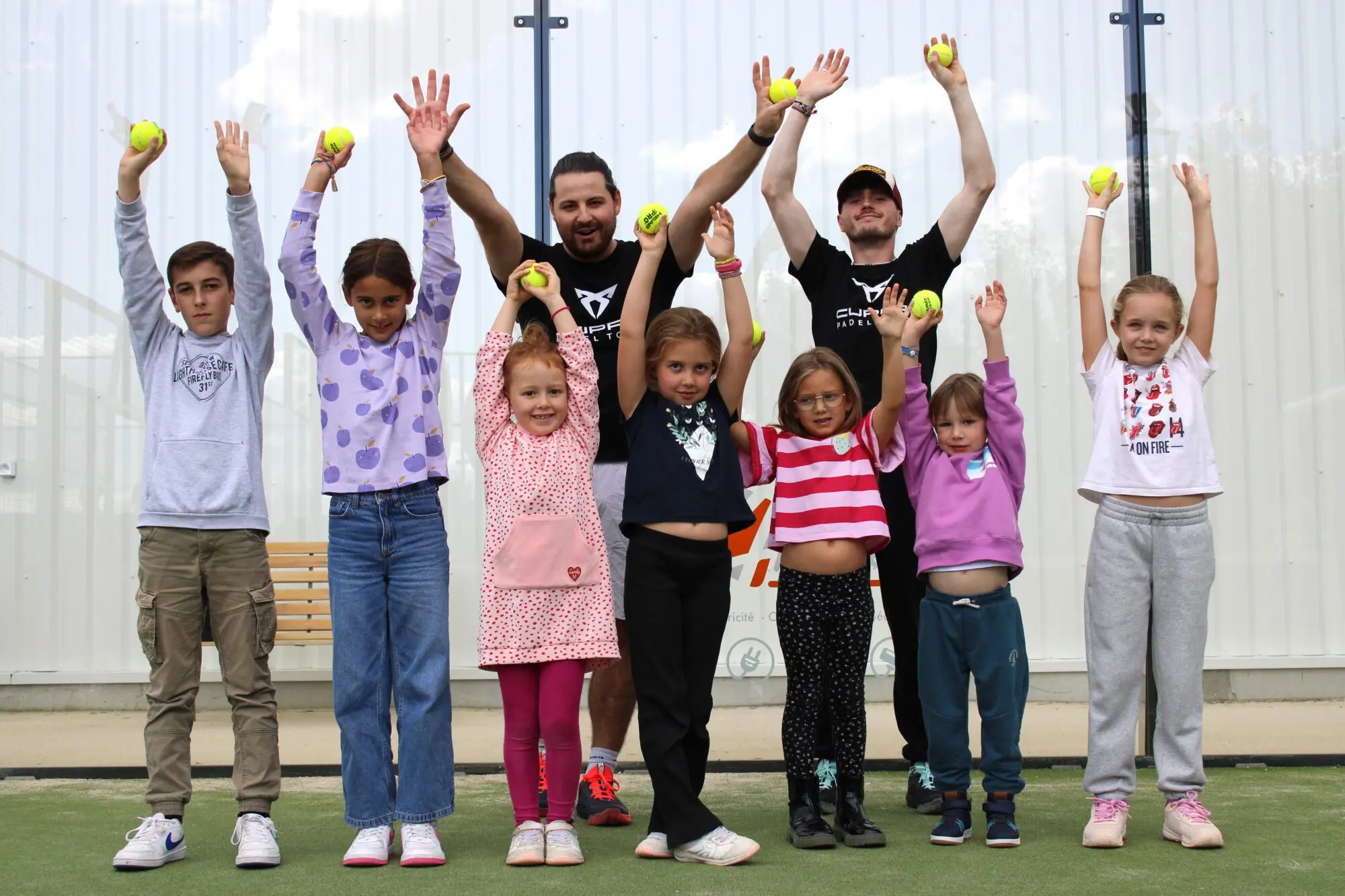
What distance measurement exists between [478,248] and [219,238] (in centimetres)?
118

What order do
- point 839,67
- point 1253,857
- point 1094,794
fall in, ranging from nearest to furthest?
point 1253,857 < point 1094,794 < point 839,67

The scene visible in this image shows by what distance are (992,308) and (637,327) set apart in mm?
Result: 953

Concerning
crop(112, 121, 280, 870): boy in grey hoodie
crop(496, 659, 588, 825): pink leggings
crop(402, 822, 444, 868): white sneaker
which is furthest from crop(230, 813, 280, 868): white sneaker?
crop(496, 659, 588, 825): pink leggings

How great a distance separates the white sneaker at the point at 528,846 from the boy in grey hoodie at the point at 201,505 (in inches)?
23.1

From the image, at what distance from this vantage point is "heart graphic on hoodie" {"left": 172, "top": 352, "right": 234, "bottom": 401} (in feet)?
10.8

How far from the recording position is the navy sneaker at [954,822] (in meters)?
3.20

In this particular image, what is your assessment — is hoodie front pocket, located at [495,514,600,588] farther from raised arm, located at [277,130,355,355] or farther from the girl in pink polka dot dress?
raised arm, located at [277,130,355,355]

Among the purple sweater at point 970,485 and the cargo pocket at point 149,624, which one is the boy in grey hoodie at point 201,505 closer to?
the cargo pocket at point 149,624

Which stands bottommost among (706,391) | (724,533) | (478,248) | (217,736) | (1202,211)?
(217,736)

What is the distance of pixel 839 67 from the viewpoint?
3654 mm

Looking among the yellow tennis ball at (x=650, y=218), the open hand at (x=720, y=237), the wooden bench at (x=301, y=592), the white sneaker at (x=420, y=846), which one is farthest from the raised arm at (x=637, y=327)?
the wooden bench at (x=301, y=592)

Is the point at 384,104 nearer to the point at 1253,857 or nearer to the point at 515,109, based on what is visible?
the point at 515,109

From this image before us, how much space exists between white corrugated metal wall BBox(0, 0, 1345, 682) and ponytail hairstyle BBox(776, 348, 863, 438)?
2565 mm

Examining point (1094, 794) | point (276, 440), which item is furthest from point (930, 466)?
point (276, 440)
